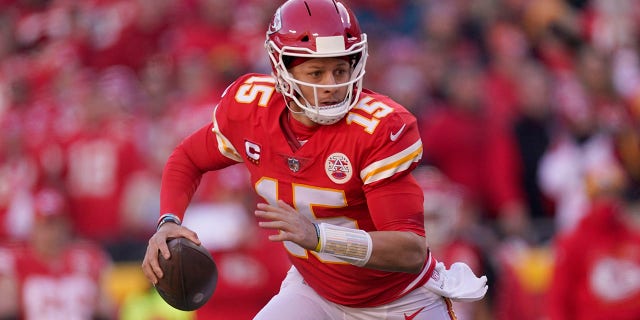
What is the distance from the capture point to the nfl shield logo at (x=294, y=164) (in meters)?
4.80

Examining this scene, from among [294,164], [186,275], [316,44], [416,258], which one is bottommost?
[186,275]

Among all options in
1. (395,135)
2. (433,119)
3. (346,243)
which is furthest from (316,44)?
(433,119)

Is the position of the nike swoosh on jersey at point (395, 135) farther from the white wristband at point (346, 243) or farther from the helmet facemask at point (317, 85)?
the white wristband at point (346, 243)

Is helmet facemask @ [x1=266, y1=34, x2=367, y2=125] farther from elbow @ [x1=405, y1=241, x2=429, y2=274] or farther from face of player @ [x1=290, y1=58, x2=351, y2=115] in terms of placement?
elbow @ [x1=405, y1=241, x2=429, y2=274]

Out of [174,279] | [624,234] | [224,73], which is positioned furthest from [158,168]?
[174,279]

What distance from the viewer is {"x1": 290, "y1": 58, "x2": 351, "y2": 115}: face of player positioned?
15.5 ft

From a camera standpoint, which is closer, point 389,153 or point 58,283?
point 389,153

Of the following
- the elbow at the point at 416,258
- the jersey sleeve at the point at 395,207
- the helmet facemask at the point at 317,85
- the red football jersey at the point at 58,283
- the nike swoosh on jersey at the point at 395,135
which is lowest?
the red football jersey at the point at 58,283

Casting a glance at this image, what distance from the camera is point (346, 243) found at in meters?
4.43

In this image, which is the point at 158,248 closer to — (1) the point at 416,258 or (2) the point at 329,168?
(2) the point at 329,168

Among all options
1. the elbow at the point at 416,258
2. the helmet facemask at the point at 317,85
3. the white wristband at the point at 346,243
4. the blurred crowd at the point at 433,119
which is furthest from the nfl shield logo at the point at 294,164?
the blurred crowd at the point at 433,119

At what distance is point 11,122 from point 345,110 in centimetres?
588

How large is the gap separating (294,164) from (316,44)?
1.42 feet

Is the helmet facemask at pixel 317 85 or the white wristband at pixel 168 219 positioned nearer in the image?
the helmet facemask at pixel 317 85
